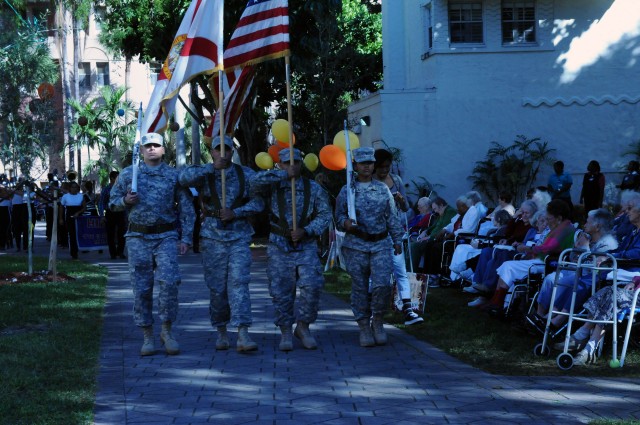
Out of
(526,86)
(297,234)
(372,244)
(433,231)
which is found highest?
(526,86)

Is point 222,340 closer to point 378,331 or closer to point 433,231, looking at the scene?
point 378,331

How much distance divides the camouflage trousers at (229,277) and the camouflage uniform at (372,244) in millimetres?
1060

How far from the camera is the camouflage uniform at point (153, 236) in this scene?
412 inches

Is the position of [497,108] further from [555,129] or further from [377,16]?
[377,16]

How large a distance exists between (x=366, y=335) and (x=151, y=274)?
2.12 m

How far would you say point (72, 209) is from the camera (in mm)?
24859

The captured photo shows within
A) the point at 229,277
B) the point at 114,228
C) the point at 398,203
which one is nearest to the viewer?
the point at 229,277

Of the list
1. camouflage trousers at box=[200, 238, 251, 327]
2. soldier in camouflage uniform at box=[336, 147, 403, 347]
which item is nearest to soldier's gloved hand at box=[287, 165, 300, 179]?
soldier in camouflage uniform at box=[336, 147, 403, 347]

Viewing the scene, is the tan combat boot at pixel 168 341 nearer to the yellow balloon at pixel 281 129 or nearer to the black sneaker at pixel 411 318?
the black sneaker at pixel 411 318

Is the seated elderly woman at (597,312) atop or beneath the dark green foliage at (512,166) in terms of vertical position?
beneath

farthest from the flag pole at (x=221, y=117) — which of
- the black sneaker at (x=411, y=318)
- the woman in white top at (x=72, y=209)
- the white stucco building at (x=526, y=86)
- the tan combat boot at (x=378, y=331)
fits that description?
the white stucco building at (x=526, y=86)

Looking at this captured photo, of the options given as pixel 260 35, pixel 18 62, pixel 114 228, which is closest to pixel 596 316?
pixel 260 35

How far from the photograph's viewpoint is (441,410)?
309 inches

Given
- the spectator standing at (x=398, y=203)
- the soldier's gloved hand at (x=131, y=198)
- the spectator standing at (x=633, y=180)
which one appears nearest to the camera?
the soldier's gloved hand at (x=131, y=198)
